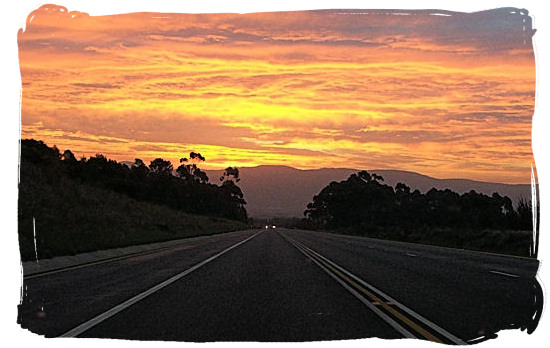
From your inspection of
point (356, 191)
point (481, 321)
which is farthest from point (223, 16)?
point (356, 191)

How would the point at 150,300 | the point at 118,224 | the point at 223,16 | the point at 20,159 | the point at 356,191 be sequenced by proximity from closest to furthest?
1. the point at 20,159
2. the point at 223,16
3. the point at 150,300
4. the point at 118,224
5. the point at 356,191

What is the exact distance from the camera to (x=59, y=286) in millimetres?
12656

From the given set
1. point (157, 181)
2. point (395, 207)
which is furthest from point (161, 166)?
point (395, 207)

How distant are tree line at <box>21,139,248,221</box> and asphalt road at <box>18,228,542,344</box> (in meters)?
2.69

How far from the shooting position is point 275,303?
34.2ft

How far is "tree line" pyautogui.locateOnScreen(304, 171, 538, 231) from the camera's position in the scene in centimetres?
7338

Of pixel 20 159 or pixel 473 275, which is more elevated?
pixel 20 159

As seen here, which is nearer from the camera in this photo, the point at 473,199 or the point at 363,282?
the point at 363,282

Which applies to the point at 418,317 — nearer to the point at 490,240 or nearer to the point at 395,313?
the point at 395,313

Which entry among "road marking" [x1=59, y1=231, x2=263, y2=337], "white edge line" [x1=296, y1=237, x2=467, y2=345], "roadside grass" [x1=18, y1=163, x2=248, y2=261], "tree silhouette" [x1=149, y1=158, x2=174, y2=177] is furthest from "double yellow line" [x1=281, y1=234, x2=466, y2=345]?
"tree silhouette" [x1=149, y1=158, x2=174, y2=177]

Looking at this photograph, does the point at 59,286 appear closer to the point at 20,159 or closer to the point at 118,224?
the point at 20,159

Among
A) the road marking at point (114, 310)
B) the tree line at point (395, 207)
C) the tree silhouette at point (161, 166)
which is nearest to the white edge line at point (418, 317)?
the road marking at point (114, 310)

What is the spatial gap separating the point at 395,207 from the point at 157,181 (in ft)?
126

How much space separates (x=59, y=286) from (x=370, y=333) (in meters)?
7.42
